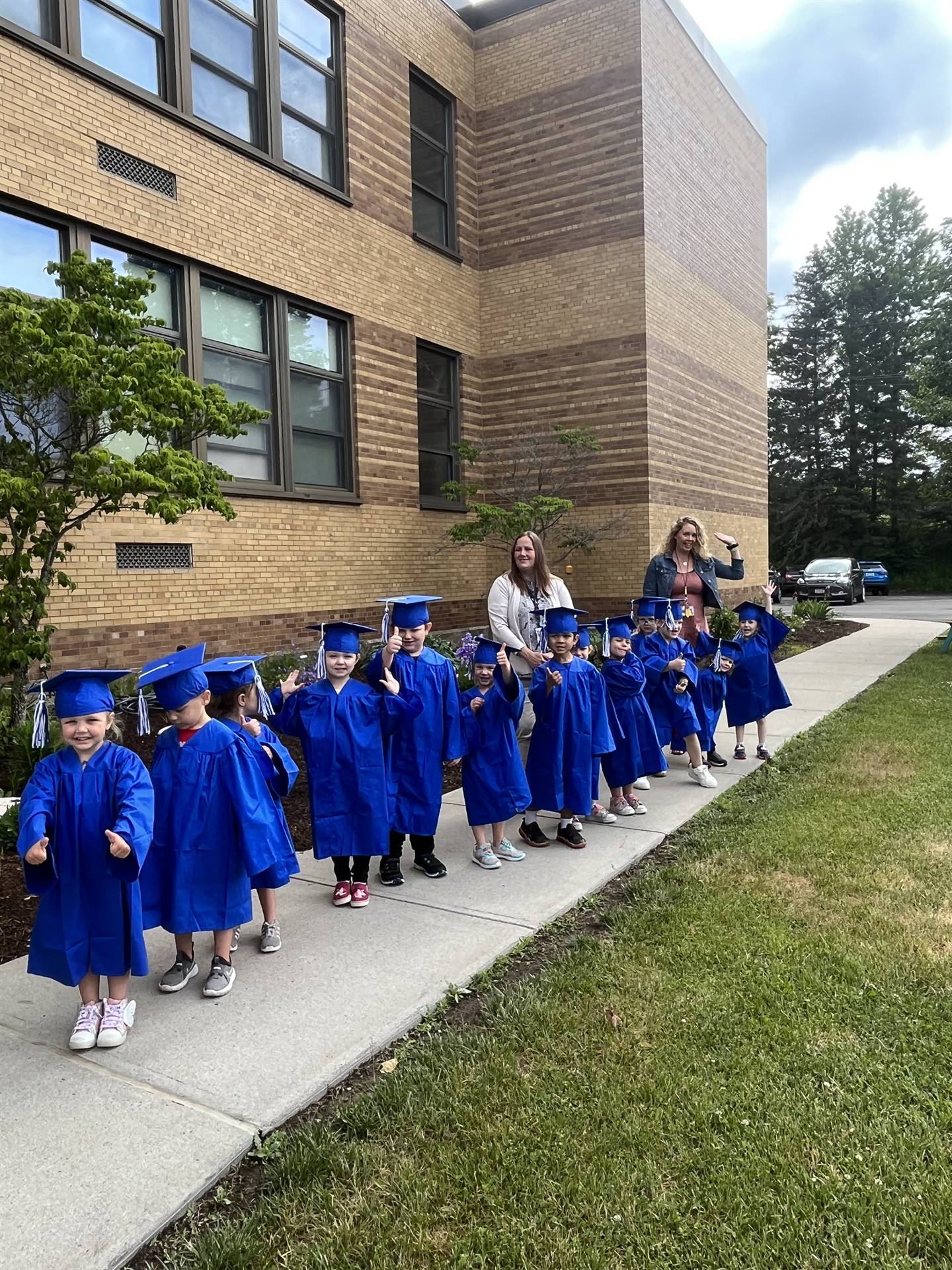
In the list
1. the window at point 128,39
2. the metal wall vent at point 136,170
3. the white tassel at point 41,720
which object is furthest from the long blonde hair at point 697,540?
the window at point 128,39

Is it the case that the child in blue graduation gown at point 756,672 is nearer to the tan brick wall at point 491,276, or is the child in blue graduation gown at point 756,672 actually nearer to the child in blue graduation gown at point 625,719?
the child in blue graduation gown at point 625,719

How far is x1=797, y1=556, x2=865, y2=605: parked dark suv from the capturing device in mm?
29781

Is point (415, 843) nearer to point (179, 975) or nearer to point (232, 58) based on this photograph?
point (179, 975)

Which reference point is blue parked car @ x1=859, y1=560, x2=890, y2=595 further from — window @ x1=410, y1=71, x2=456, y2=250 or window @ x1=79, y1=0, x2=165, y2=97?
window @ x1=79, y1=0, x2=165, y2=97

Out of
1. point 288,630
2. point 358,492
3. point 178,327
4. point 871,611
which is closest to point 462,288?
point 358,492

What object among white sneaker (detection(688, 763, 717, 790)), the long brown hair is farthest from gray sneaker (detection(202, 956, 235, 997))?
white sneaker (detection(688, 763, 717, 790))

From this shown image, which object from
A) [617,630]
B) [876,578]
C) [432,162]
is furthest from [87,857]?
[876,578]

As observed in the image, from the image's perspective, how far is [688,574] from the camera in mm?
7293

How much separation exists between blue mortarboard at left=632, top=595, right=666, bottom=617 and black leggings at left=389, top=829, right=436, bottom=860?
256 centimetres

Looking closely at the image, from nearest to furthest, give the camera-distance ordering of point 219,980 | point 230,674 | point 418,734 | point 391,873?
point 219,980
point 230,674
point 418,734
point 391,873

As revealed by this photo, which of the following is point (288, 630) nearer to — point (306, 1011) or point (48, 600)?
point (48, 600)

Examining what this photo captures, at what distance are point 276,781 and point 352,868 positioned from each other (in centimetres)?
96

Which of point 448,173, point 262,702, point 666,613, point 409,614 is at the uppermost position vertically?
point 448,173

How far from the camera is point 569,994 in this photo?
345 cm
